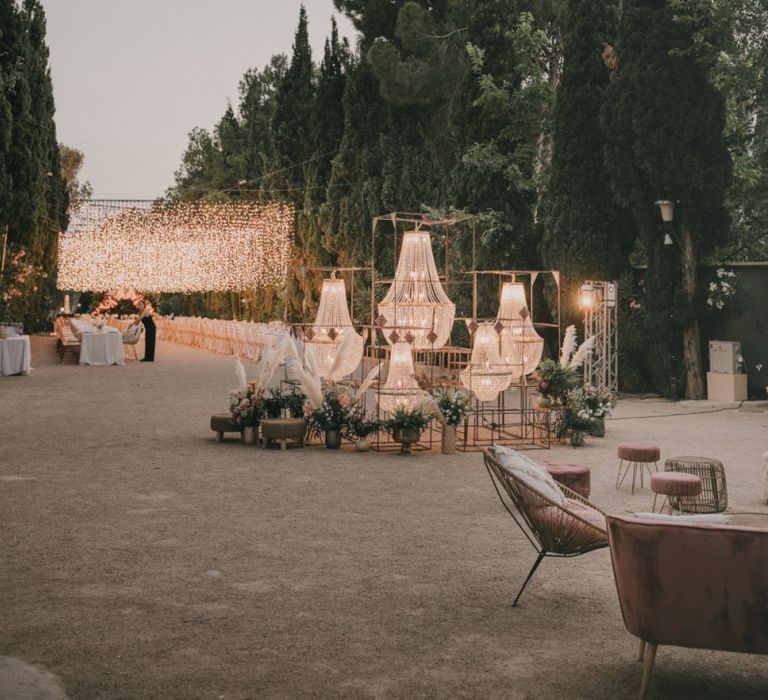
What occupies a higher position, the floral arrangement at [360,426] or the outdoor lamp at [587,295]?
the outdoor lamp at [587,295]

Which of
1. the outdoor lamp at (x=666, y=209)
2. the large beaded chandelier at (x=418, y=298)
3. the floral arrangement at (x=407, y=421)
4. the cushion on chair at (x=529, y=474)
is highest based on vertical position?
the outdoor lamp at (x=666, y=209)

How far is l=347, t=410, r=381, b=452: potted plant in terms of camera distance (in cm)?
971

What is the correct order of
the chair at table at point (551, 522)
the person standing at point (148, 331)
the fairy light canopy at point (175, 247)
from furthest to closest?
the fairy light canopy at point (175, 247) < the person standing at point (148, 331) < the chair at table at point (551, 522)

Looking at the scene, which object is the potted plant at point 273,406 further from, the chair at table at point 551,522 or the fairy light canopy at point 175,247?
the fairy light canopy at point 175,247

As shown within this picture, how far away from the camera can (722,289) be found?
1466 centimetres

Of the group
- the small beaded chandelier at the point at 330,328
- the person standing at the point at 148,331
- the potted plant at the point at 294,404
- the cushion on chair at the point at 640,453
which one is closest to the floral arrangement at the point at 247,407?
the potted plant at the point at 294,404

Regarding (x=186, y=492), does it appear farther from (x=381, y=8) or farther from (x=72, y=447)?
(x=381, y=8)

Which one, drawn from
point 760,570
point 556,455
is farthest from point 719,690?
point 556,455

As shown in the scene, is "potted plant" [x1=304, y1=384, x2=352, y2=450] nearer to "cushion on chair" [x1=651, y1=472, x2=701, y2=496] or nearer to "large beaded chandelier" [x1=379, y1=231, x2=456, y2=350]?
"large beaded chandelier" [x1=379, y1=231, x2=456, y2=350]

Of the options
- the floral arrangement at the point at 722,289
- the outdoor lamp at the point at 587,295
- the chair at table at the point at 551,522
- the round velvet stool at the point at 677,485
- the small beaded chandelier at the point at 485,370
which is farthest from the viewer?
the floral arrangement at the point at 722,289

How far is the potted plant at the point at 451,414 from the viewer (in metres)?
9.60

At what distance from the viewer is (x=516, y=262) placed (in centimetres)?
1878

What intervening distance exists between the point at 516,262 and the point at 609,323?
4255 millimetres

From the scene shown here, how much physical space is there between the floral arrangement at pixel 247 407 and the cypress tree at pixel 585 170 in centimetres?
792
